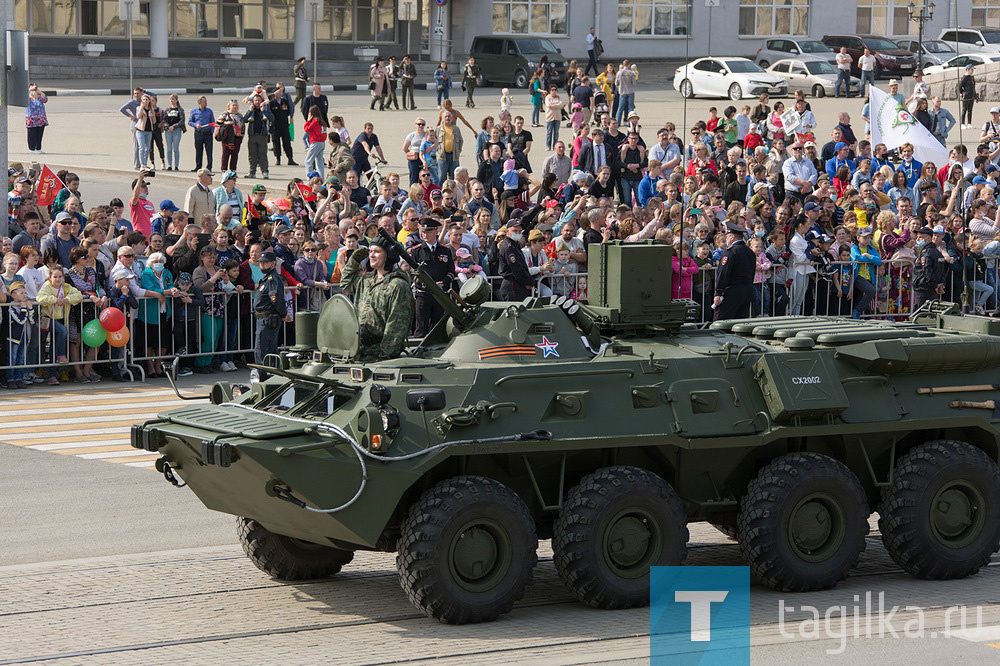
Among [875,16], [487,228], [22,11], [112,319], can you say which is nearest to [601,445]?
[112,319]

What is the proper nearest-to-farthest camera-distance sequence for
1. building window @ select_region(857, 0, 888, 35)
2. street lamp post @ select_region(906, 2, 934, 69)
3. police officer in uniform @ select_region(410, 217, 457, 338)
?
police officer in uniform @ select_region(410, 217, 457, 338), street lamp post @ select_region(906, 2, 934, 69), building window @ select_region(857, 0, 888, 35)

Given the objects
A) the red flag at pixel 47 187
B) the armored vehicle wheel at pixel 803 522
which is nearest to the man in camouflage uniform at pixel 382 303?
the armored vehicle wheel at pixel 803 522

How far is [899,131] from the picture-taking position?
29141 millimetres

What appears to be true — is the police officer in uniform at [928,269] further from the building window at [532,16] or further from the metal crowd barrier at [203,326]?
the building window at [532,16]

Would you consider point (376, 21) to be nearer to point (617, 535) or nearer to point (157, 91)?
point (157, 91)

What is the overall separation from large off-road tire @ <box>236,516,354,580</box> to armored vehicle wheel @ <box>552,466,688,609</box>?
1.94 meters

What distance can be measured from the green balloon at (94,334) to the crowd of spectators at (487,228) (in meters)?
0.09

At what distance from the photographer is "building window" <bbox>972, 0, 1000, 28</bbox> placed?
68375 millimetres

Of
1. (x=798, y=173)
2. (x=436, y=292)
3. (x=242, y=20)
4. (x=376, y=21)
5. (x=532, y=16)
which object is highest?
(x=532, y=16)

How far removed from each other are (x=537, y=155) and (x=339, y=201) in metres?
14.8

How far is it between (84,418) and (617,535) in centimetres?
861

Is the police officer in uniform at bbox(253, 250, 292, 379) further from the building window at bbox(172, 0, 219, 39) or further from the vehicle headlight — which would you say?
the building window at bbox(172, 0, 219, 39)

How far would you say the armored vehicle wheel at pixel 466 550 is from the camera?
10.5 meters

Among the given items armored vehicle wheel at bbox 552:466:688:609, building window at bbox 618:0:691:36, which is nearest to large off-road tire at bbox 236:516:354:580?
armored vehicle wheel at bbox 552:466:688:609
